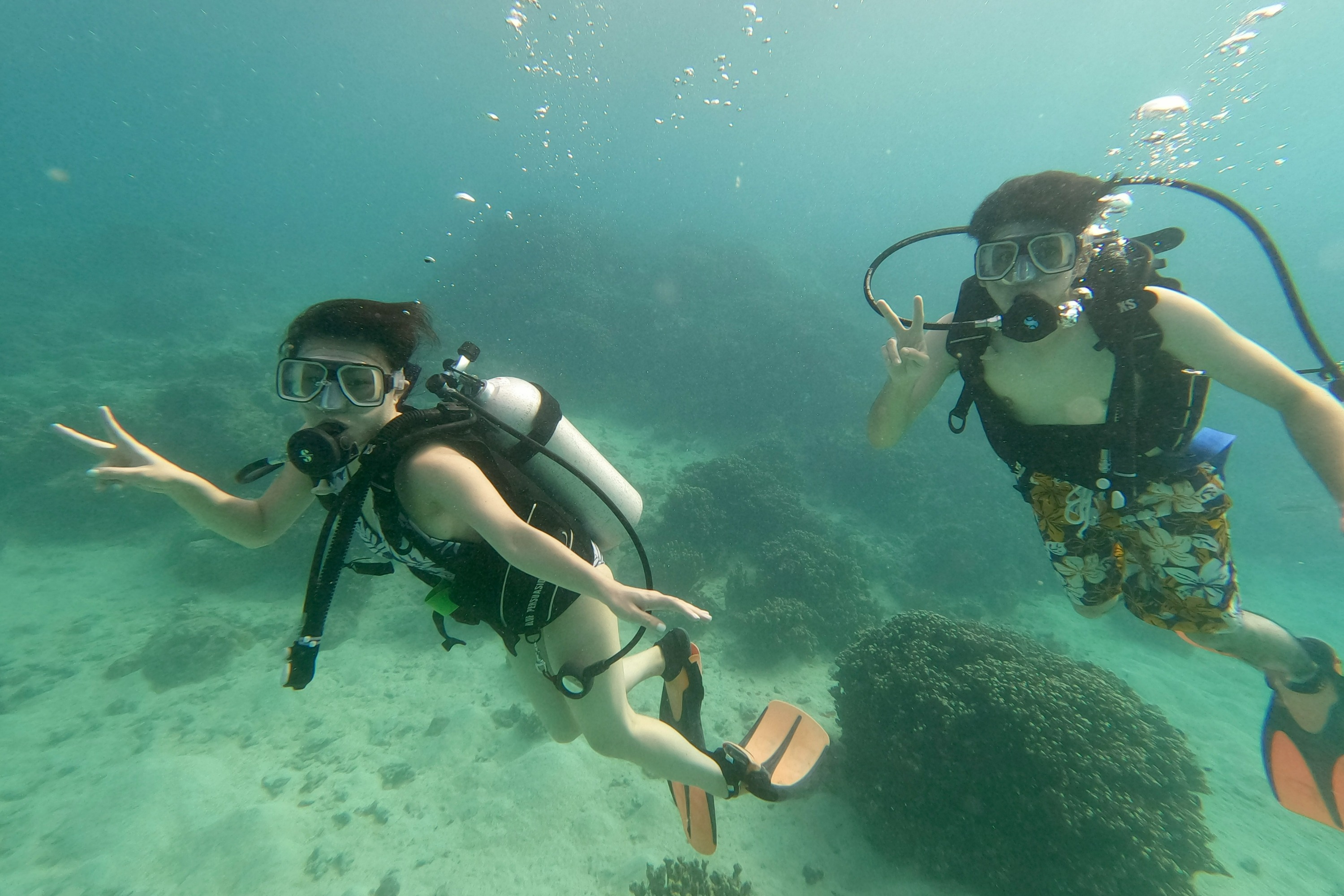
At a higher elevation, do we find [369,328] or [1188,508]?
A: [1188,508]

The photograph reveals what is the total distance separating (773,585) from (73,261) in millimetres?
43971

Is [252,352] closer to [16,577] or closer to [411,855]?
[16,577]

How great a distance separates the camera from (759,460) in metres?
13.8

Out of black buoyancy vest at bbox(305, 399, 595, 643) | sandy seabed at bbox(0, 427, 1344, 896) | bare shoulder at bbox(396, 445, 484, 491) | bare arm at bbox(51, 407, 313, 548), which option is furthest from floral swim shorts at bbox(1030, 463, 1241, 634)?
bare arm at bbox(51, 407, 313, 548)

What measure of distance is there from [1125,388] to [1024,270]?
93 cm

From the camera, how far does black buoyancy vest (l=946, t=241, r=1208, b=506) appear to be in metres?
2.85

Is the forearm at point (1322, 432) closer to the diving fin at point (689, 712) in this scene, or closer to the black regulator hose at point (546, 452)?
the black regulator hose at point (546, 452)

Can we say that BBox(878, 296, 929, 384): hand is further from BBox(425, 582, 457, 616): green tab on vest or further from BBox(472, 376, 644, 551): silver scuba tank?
BBox(425, 582, 457, 616): green tab on vest

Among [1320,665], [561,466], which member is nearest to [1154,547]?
[1320,665]

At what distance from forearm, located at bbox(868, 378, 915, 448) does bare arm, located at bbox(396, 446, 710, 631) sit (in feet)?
6.57

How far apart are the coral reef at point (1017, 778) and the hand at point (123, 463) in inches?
264

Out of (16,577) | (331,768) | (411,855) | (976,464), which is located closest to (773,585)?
(411,855)

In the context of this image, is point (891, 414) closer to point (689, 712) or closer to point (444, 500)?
point (444, 500)

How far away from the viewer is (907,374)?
313 cm
